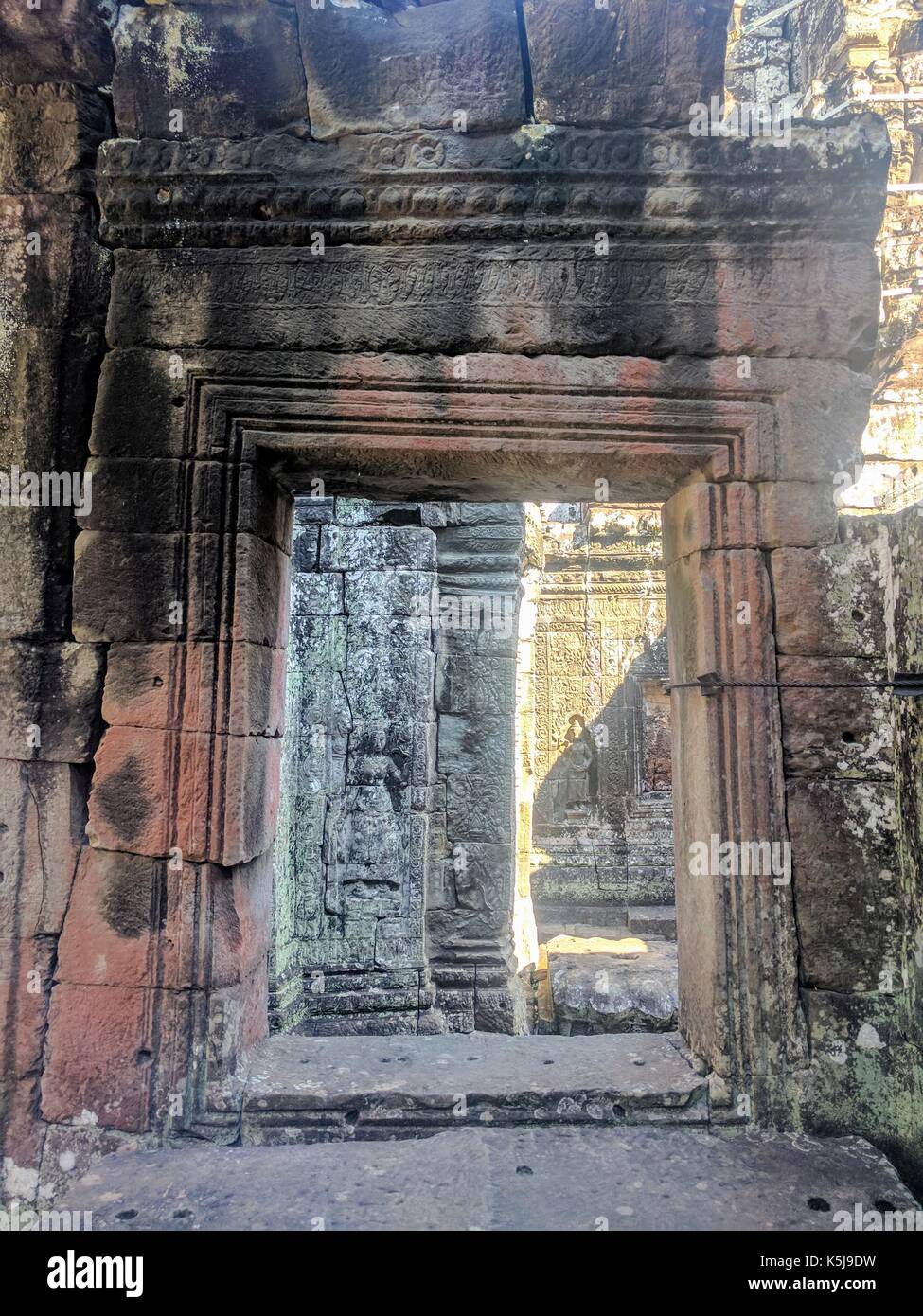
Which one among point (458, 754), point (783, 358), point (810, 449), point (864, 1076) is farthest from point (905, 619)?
point (458, 754)

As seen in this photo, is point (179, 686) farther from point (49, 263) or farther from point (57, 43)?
point (57, 43)

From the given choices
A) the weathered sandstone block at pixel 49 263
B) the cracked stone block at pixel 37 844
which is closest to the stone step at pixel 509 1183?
the cracked stone block at pixel 37 844

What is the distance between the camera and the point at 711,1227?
2148 millimetres

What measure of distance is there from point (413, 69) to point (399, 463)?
1.44 metres

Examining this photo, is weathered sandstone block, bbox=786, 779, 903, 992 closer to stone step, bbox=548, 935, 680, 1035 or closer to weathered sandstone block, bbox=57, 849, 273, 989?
weathered sandstone block, bbox=57, 849, 273, 989

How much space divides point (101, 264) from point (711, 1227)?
3.73m

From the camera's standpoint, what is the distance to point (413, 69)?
2916 millimetres

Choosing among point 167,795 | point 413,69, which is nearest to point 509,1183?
point 167,795

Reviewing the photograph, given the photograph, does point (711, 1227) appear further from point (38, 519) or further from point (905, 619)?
point (38, 519)

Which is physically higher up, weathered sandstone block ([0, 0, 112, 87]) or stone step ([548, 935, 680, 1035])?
weathered sandstone block ([0, 0, 112, 87])

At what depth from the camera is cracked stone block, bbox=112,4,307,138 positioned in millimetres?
2932

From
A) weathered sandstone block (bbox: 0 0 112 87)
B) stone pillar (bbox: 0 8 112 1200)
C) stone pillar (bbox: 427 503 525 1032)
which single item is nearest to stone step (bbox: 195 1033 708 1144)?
stone pillar (bbox: 0 8 112 1200)

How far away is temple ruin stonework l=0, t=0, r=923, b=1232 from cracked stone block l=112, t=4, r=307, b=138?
16 millimetres

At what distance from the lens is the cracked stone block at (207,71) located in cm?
293
